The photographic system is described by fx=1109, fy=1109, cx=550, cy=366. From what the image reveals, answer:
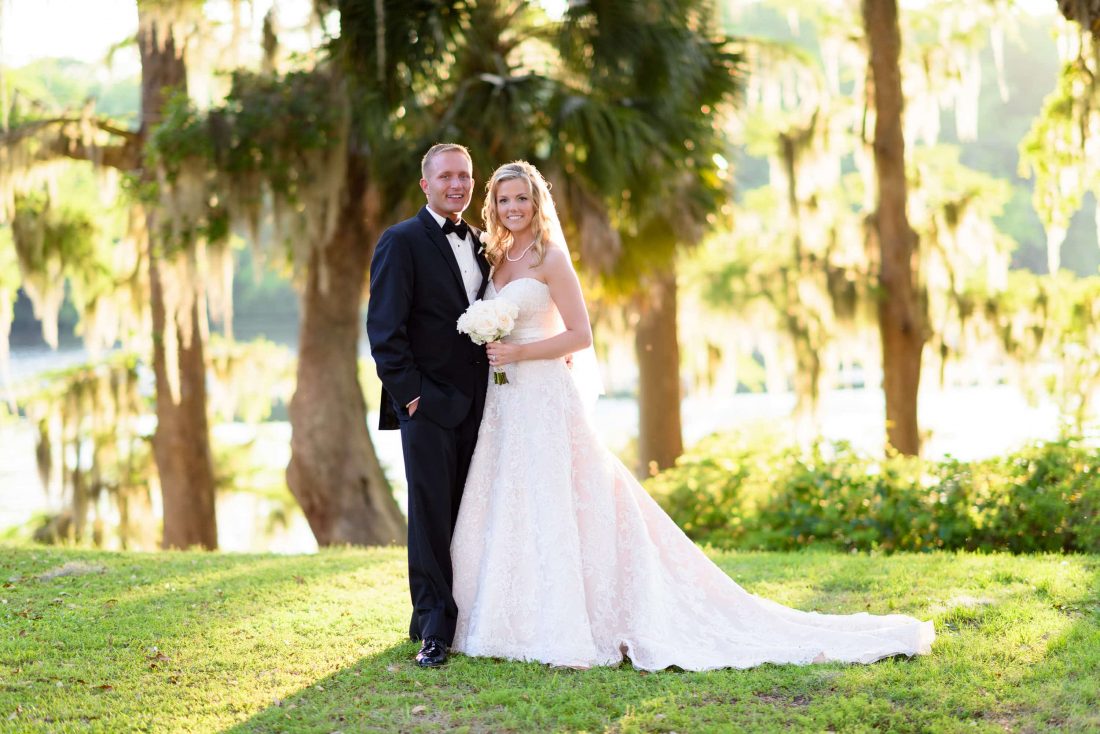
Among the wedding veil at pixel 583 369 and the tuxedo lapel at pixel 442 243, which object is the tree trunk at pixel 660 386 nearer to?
the wedding veil at pixel 583 369

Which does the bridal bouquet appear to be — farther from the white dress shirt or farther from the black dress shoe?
the black dress shoe

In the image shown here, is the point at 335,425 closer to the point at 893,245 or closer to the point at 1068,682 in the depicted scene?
the point at 893,245

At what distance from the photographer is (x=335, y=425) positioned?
36.6ft

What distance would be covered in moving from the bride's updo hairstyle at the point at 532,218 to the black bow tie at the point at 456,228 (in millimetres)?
108

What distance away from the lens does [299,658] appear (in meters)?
4.78

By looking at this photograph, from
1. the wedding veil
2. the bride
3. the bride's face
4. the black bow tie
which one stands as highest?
the bride's face

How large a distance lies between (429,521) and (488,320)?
0.92m

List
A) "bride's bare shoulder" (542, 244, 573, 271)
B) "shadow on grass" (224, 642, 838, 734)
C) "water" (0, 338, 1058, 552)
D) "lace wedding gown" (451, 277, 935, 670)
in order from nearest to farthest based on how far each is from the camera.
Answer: "shadow on grass" (224, 642, 838, 734)
"lace wedding gown" (451, 277, 935, 670)
"bride's bare shoulder" (542, 244, 573, 271)
"water" (0, 338, 1058, 552)

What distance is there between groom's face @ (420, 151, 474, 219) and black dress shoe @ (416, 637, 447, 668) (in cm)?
187

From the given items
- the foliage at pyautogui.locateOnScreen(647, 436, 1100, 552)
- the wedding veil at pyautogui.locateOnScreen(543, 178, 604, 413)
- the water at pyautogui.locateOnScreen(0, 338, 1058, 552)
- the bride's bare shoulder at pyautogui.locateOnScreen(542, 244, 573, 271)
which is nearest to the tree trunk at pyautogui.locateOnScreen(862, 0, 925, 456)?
the water at pyautogui.locateOnScreen(0, 338, 1058, 552)

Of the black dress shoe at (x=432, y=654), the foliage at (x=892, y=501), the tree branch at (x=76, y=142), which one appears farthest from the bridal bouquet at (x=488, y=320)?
the tree branch at (x=76, y=142)

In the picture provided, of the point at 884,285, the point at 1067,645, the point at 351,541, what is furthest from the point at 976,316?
the point at 1067,645

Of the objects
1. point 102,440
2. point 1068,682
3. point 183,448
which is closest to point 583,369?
point 1068,682

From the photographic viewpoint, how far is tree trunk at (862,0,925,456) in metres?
12.4
